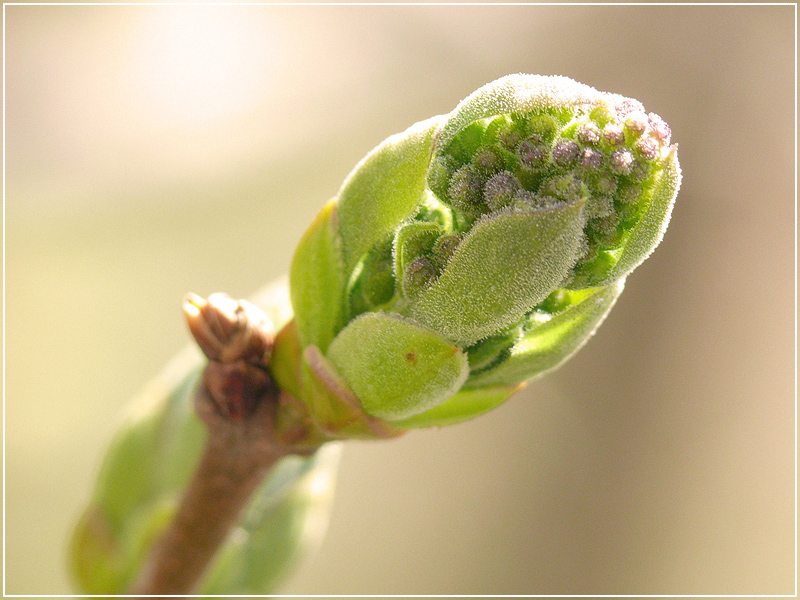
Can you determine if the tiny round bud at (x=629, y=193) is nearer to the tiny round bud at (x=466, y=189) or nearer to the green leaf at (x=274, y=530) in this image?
the tiny round bud at (x=466, y=189)

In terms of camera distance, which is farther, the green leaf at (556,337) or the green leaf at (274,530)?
the green leaf at (274,530)

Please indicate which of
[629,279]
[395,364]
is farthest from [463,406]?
[629,279]

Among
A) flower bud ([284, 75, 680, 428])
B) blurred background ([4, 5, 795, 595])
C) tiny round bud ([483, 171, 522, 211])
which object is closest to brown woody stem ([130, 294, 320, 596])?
flower bud ([284, 75, 680, 428])

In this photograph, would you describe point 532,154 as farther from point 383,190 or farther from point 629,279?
point 629,279

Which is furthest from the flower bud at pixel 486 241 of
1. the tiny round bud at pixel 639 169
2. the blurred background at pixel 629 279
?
the blurred background at pixel 629 279

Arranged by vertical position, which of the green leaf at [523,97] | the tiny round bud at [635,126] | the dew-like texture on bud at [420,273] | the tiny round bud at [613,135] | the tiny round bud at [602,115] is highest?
the green leaf at [523,97]

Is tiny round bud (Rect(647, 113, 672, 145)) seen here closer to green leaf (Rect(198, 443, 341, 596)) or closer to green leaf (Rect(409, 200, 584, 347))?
green leaf (Rect(409, 200, 584, 347))
